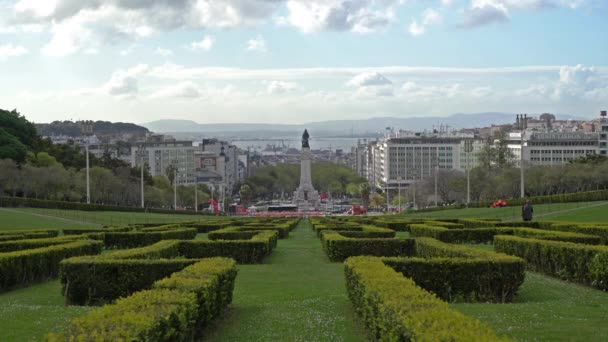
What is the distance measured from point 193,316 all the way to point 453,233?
21295 millimetres

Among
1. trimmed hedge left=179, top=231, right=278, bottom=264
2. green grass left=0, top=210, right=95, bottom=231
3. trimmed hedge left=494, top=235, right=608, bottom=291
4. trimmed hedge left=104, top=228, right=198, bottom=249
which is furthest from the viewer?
green grass left=0, top=210, right=95, bottom=231

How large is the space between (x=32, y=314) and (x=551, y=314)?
8973 millimetres

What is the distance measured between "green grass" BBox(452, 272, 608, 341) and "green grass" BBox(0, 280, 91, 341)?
272 inches

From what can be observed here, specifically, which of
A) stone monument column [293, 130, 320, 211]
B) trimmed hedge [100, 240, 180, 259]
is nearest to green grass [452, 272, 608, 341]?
trimmed hedge [100, 240, 180, 259]

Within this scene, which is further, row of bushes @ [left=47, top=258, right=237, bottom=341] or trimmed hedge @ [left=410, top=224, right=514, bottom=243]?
trimmed hedge @ [left=410, top=224, right=514, bottom=243]

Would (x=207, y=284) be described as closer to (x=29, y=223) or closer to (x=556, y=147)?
(x=29, y=223)

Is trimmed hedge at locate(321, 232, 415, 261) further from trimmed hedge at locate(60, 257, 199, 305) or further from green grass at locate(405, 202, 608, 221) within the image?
green grass at locate(405, 202, 608, 221)

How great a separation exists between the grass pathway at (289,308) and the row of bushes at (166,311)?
497 millimetres

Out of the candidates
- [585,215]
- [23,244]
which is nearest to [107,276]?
[23,244]

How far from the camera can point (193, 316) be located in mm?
11664

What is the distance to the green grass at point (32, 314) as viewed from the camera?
12.3 meters

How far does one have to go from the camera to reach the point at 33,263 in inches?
782

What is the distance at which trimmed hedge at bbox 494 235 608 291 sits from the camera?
17.6 m

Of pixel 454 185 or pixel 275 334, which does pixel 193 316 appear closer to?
pixel 275 334
